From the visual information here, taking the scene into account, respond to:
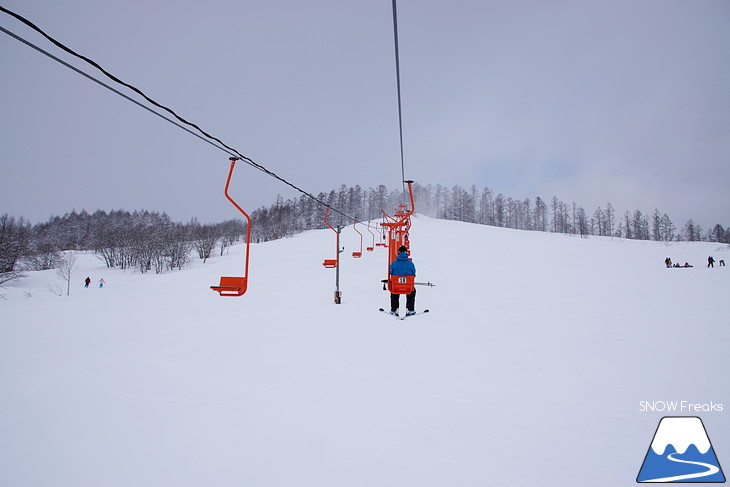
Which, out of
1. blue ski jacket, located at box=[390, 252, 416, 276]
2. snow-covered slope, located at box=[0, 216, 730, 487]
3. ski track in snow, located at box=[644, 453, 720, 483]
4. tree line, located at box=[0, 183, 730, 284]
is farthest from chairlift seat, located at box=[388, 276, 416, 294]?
tree line, located at box=[0, 183, 730, 284]

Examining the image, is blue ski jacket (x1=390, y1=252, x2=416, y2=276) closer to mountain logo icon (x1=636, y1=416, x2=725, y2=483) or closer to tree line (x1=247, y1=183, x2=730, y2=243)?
mountain logo icon (x1=636, y1=416, x2=725, y2=483)

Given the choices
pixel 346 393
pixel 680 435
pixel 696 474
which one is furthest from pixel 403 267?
pixel 696 474

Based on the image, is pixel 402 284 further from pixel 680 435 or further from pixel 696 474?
pixel 696 474

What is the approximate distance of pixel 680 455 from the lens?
3.02 metres

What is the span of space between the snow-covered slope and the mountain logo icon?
10cm

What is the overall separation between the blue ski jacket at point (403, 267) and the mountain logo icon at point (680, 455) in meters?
4.80

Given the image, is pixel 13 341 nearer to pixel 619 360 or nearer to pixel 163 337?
pixel 163 337

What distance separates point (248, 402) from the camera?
12.2 feet

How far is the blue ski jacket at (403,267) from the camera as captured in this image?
23.9ft

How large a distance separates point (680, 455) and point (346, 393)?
12.4 feet

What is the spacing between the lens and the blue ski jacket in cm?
728

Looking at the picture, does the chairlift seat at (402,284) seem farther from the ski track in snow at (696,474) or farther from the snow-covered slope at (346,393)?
the ski track in snow at (696,474)

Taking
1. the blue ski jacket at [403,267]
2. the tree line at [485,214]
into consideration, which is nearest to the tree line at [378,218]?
the tree line at [485,214]

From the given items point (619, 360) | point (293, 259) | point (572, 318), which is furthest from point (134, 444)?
point (293, 259)
